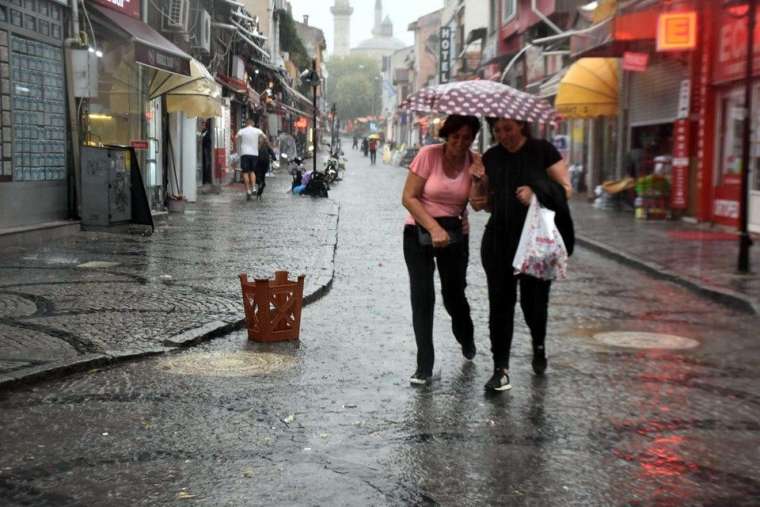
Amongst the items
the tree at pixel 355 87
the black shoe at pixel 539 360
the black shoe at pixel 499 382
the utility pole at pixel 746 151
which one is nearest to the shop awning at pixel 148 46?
the utility pole at pixel 746 151

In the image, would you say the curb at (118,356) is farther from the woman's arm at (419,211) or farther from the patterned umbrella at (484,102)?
the patterned umbrella at (484,102)

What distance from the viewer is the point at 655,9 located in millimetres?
19094

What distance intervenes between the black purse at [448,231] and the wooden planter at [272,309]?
1673 mm

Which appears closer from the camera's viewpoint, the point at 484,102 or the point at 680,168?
the point at 484,102

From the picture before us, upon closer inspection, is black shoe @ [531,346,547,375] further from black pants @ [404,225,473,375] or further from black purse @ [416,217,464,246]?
black purse @ [416,217,464,246]

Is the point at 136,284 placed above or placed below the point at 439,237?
Answer: below

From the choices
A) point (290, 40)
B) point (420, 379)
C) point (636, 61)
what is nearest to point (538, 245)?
point (420, 379)

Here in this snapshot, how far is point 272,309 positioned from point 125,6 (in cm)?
1195

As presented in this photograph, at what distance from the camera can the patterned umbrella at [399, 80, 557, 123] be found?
5.59 metres

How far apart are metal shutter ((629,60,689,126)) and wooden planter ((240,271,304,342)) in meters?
14.1

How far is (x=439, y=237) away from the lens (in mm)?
5797

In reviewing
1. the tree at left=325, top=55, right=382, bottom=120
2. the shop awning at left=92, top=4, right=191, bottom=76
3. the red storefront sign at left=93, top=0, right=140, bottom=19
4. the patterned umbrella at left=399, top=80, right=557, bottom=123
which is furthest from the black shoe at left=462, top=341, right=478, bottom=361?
the tree at left=325, top=55, right=382, bottom=120

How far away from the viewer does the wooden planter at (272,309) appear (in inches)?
289

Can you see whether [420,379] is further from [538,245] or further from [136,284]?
[136,284]
